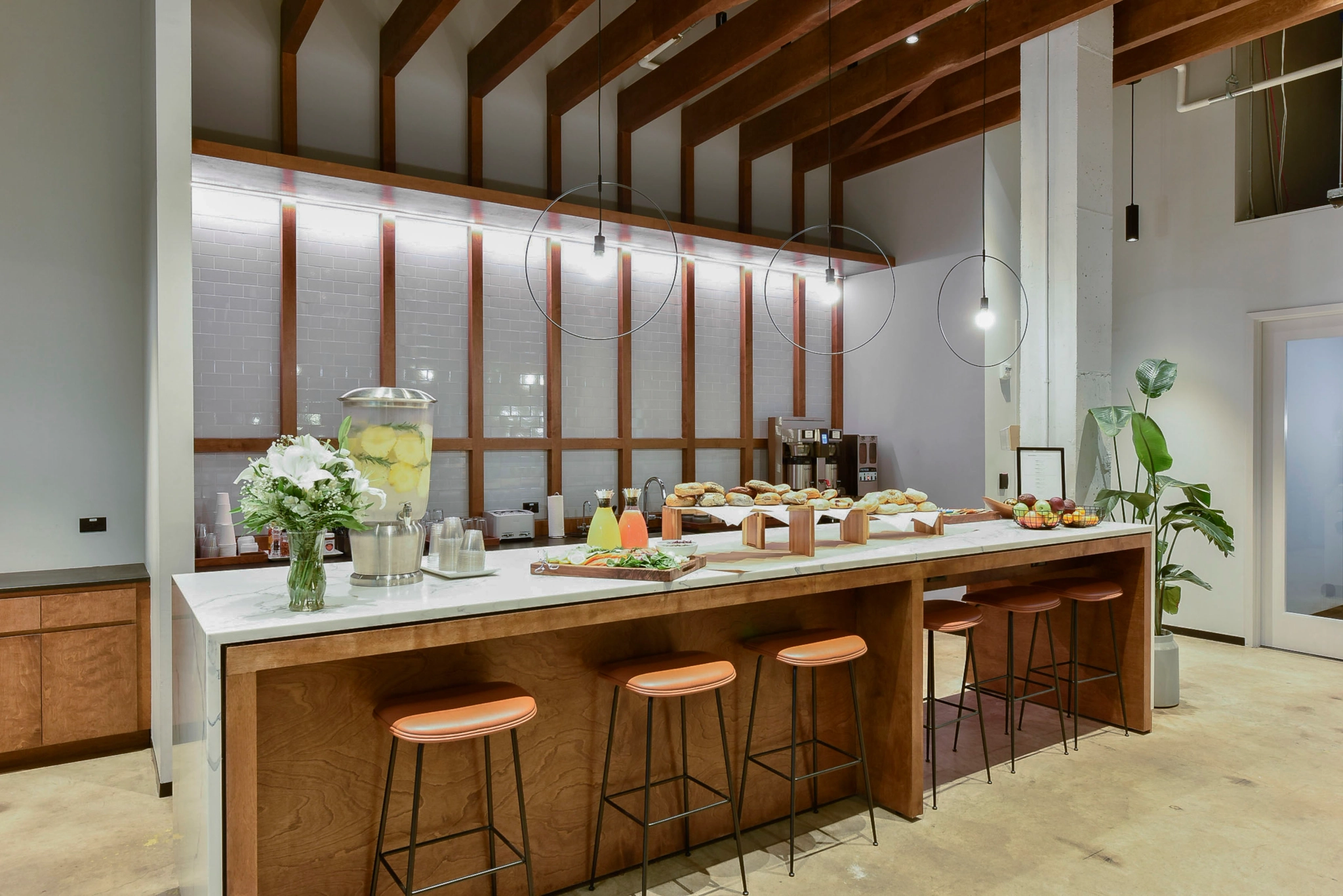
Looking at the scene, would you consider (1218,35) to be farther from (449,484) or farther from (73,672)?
(73,672)

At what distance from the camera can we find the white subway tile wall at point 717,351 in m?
6.67

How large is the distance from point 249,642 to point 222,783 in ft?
1.03

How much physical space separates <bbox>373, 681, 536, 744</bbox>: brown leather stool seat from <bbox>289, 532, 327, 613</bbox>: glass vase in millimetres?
366

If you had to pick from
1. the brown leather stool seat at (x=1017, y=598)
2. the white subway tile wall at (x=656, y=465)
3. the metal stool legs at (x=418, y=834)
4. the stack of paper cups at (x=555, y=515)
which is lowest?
the metal stool legs at (x=418, y=834)

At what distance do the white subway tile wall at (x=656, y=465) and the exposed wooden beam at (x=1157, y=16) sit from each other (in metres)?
3.94

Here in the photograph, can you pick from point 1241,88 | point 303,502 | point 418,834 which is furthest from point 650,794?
point 1241,88

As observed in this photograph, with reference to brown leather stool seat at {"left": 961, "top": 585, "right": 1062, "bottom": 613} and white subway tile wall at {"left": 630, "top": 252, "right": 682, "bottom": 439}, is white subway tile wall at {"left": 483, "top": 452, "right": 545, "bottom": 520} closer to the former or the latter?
white subway tile wall at {"left": 630, "top": 252, "right": 682, "bottom": 439}

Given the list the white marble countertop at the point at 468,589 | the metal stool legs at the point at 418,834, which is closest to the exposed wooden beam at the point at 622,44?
the white marble countertop at the point at 468,589

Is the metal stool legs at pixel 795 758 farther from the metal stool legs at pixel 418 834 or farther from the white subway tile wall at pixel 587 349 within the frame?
the white subway tile wall at pixel 587 349

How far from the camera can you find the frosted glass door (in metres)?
5.57

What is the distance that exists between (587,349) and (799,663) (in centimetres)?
372

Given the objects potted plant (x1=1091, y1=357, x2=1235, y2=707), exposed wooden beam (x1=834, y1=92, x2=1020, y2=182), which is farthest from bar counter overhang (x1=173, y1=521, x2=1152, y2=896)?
exposed wooden beam (x1=834, y1=92, x2=1020, y2=182)

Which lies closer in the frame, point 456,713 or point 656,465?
point 456,713

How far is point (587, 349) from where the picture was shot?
6.11 meters
